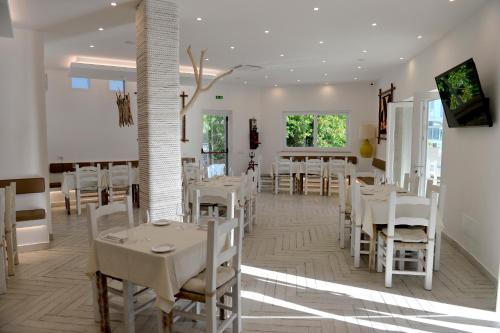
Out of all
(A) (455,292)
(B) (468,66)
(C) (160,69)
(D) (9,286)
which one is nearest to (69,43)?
(C) (160,69)

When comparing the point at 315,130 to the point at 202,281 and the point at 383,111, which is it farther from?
the point at 202,281

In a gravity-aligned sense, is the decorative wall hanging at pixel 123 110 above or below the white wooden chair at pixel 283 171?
above

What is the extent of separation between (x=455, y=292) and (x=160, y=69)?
4096 mm

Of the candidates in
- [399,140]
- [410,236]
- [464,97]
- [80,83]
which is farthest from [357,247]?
[80,83]

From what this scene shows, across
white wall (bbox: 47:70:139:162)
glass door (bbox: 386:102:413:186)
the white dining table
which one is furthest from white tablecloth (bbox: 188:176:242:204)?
white wall (bbox: 47:70:139:162)

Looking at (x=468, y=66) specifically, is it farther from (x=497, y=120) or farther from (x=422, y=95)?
(x=422, y=95)

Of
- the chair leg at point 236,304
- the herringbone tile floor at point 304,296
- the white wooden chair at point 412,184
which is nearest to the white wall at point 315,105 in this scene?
the white wooden chair at point 412,184

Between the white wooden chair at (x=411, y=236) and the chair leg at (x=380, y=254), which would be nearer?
the white wooden chair at (x=411, y=236)

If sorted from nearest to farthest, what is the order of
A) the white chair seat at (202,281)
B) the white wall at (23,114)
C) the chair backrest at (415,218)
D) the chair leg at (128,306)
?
the white chair seat at (202,281)
the chair leg at (128,306)
the chair backrest at (415,218)
the white wall at (23,114)

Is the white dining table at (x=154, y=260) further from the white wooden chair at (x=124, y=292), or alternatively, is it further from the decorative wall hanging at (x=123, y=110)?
the decorative wall hanging at (x=123, y=110)

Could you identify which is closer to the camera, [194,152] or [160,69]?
[160,69]

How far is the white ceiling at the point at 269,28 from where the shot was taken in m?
4.68

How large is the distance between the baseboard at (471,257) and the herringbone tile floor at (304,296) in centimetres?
6

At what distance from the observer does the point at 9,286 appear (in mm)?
3996
